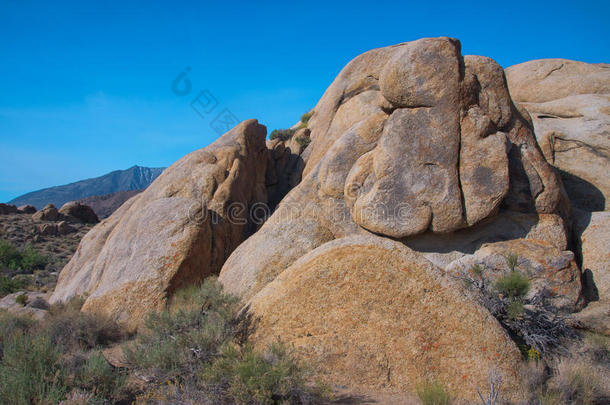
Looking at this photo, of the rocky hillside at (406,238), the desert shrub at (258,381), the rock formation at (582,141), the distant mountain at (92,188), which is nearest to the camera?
the desert shrub at (258,381)

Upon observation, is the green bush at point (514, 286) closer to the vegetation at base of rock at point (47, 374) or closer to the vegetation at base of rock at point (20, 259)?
the vegetation at base of rock at point (47, 374)

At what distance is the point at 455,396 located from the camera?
5281 mm

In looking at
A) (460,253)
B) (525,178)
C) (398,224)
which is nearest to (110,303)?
(398,224)

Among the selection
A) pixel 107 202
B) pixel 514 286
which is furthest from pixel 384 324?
pixel 107 202

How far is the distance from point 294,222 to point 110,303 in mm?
4563

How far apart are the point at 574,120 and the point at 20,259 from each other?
29668mm

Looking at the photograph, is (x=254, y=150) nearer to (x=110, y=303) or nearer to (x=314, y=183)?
(x=314, y=183)

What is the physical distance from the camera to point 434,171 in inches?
349

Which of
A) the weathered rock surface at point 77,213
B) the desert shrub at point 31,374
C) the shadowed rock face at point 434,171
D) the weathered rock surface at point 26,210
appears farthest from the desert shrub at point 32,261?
the desert shrub at point 31,374

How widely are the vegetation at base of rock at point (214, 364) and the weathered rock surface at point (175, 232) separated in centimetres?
256

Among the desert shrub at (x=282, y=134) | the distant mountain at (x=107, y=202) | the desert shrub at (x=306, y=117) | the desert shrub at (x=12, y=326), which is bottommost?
the desert shrub at (x=12, y=326)

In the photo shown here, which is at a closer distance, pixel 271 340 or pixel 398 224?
pixel 271 340

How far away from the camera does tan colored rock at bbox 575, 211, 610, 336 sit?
7.05 m

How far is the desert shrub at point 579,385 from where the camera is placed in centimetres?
524
